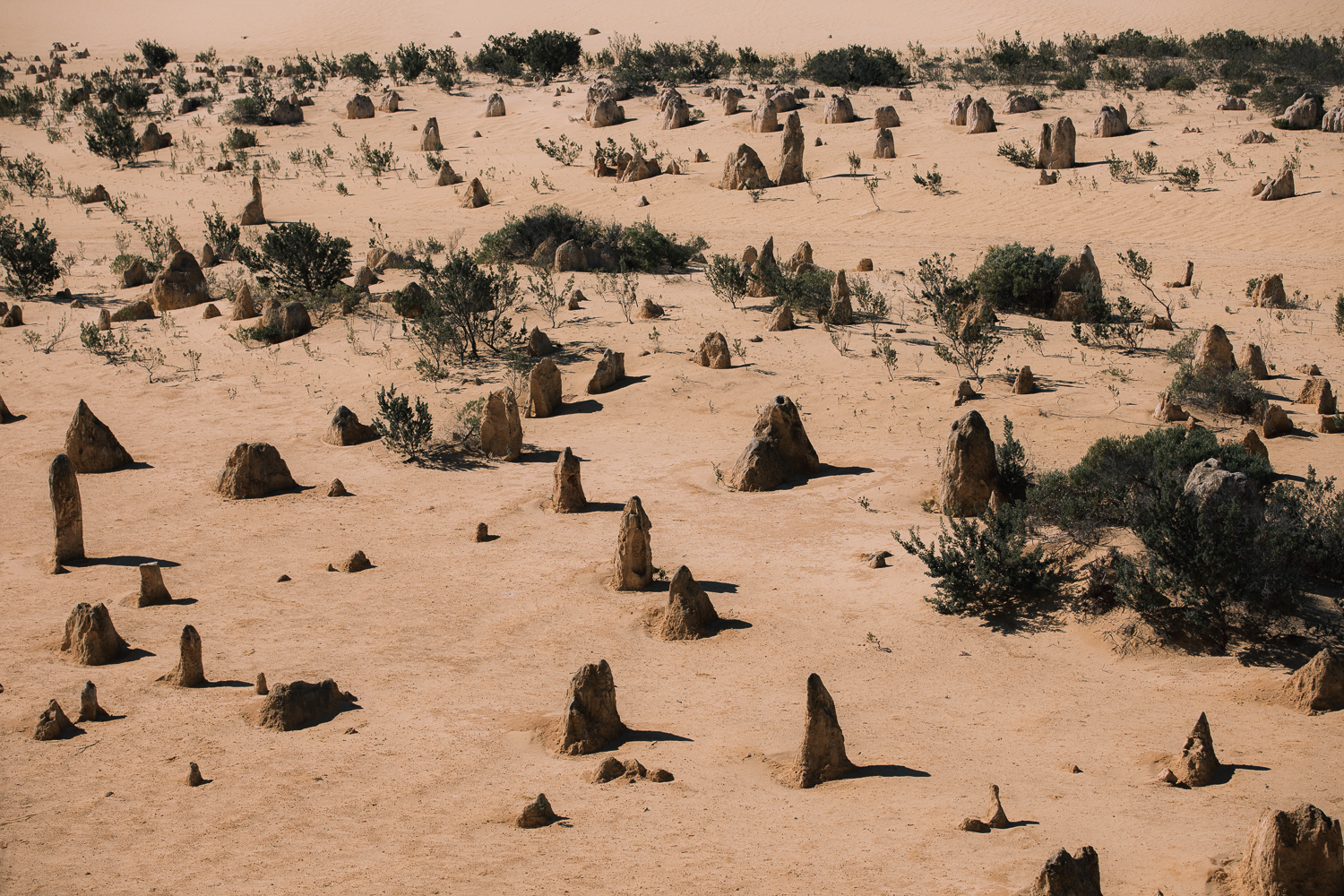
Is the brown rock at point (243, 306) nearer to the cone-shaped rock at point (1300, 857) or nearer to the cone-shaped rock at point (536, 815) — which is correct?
the cone-shaped rock at point (536, 815)

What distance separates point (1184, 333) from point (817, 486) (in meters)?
7.93

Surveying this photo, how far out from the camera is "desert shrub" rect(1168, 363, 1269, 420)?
43.7 feet

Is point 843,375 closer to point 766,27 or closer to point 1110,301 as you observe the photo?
point 1110,301

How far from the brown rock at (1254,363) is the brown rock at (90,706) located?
Result: 14149 millimetres

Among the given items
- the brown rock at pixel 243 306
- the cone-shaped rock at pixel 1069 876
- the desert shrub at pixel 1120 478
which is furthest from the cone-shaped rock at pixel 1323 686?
the brown rock at pixel 243 306

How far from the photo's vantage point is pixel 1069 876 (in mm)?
4871

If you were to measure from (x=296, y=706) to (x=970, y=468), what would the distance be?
700 centimetres

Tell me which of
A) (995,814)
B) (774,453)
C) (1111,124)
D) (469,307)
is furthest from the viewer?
(1111,124)

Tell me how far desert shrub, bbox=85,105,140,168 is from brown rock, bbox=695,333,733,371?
80.3 ft

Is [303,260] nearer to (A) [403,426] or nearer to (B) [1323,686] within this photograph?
(A) [403,426]

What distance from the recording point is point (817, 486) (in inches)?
484

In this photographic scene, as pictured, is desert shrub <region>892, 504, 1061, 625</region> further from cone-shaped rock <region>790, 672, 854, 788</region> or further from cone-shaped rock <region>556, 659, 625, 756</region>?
cone-shaped rock <region>556, 659, 625, 756</region>

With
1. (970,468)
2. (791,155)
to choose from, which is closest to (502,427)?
(970,468)

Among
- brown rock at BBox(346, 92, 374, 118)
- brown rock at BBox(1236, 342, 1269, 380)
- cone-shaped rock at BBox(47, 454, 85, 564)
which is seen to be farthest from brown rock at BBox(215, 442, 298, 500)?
brown rock at BBox(346, 92, 374, 118)
